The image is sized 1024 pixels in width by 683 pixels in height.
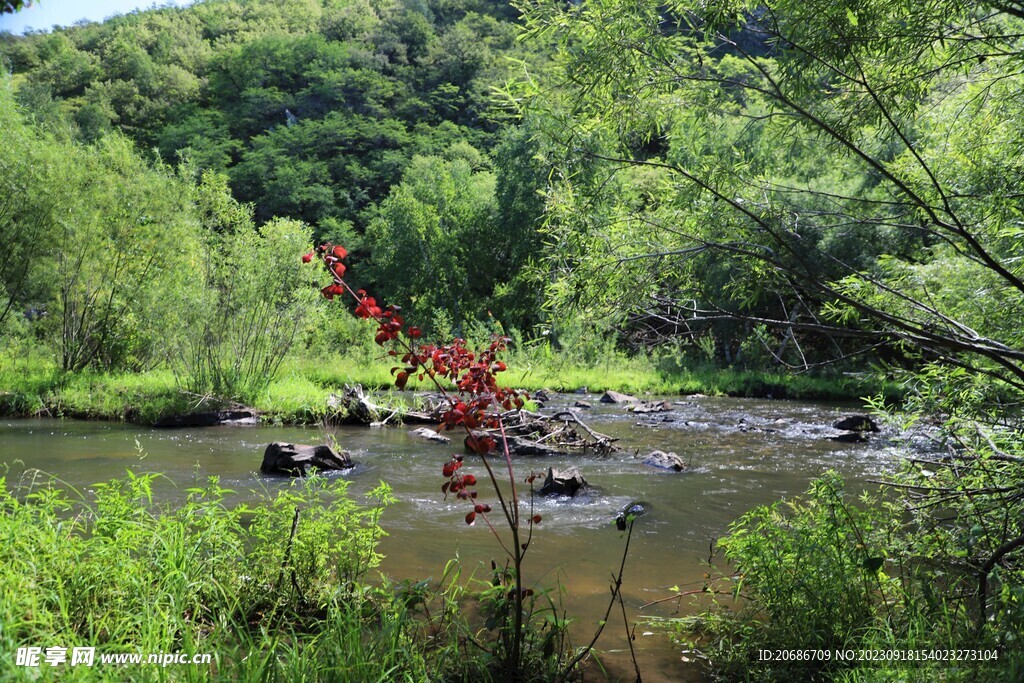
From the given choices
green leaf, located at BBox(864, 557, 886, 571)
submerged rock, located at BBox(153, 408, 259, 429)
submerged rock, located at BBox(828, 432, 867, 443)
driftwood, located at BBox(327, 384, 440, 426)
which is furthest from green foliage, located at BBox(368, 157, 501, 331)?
green leaf, located at BBox(864, 557, 886, 571)

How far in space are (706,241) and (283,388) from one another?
1191 cm

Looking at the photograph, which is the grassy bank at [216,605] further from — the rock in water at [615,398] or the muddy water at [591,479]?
the rock in water at [615,398]

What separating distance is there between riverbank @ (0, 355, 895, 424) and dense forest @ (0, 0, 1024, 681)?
0.51 m

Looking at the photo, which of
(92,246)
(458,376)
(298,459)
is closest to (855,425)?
(298,459)

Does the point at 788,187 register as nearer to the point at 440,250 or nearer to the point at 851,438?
the point at 851,438

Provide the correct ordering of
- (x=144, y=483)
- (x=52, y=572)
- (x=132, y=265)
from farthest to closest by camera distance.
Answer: (x=132, y=265)
(x=144, y=483)
(x=52, y=572)

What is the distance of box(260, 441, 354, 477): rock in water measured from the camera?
8141 millimetres

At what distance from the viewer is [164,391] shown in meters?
13.2

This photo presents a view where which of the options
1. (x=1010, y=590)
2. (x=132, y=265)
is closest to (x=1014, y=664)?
(x=1010, y=590)

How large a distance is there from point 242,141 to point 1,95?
2895cm

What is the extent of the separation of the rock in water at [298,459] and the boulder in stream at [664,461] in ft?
12.3

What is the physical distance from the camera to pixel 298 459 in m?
8.25

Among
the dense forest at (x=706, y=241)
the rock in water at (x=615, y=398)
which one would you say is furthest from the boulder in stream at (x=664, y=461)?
the rock in water at (x=615, y=398)

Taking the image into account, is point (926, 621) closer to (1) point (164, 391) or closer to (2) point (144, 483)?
(2) point (144, 483)
